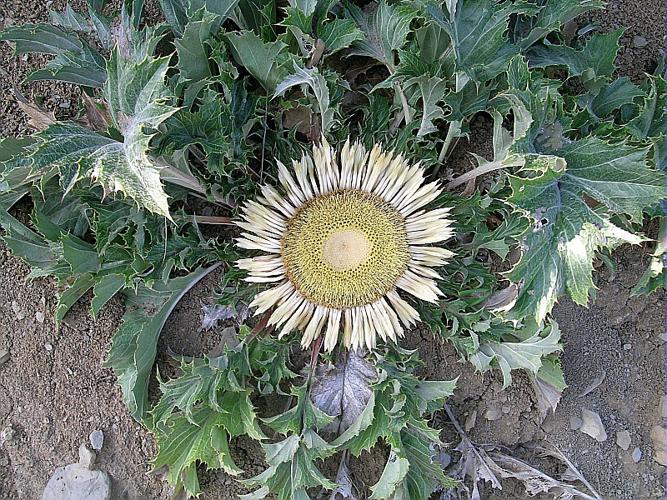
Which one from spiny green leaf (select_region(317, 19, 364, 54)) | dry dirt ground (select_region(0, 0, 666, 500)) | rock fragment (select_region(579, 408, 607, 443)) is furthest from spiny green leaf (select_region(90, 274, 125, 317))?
rock fragment (select_region(579, 408, 607, 443))

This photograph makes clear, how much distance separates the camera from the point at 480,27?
1482 millimetres

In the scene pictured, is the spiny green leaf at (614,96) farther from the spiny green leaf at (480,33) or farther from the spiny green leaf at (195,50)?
the spiny green leaf at (195,50)

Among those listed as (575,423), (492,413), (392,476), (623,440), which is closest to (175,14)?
(392,476)

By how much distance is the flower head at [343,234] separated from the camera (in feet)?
A: 5.72

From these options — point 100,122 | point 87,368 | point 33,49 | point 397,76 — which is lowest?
point 87,368

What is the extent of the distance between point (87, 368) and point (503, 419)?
4.20 feet

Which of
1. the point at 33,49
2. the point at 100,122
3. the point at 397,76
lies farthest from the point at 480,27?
the point at 33,49

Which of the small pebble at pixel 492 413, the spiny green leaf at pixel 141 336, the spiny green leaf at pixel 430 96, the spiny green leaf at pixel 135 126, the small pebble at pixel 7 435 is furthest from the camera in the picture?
the small pebble at pixel 492 413

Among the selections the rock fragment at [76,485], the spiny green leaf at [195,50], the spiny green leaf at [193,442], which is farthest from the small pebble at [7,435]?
the spiny green leaf at [195,50]

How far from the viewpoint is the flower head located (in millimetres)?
1742

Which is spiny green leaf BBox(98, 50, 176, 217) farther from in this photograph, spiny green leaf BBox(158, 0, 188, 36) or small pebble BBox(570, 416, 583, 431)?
small pebble BBox(570, 416, 583, 431)

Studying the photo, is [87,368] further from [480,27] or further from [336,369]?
[480,27]

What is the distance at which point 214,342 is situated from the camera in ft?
6.29

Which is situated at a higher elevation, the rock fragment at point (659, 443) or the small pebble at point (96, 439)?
the rock fragment at point (659, 443)
